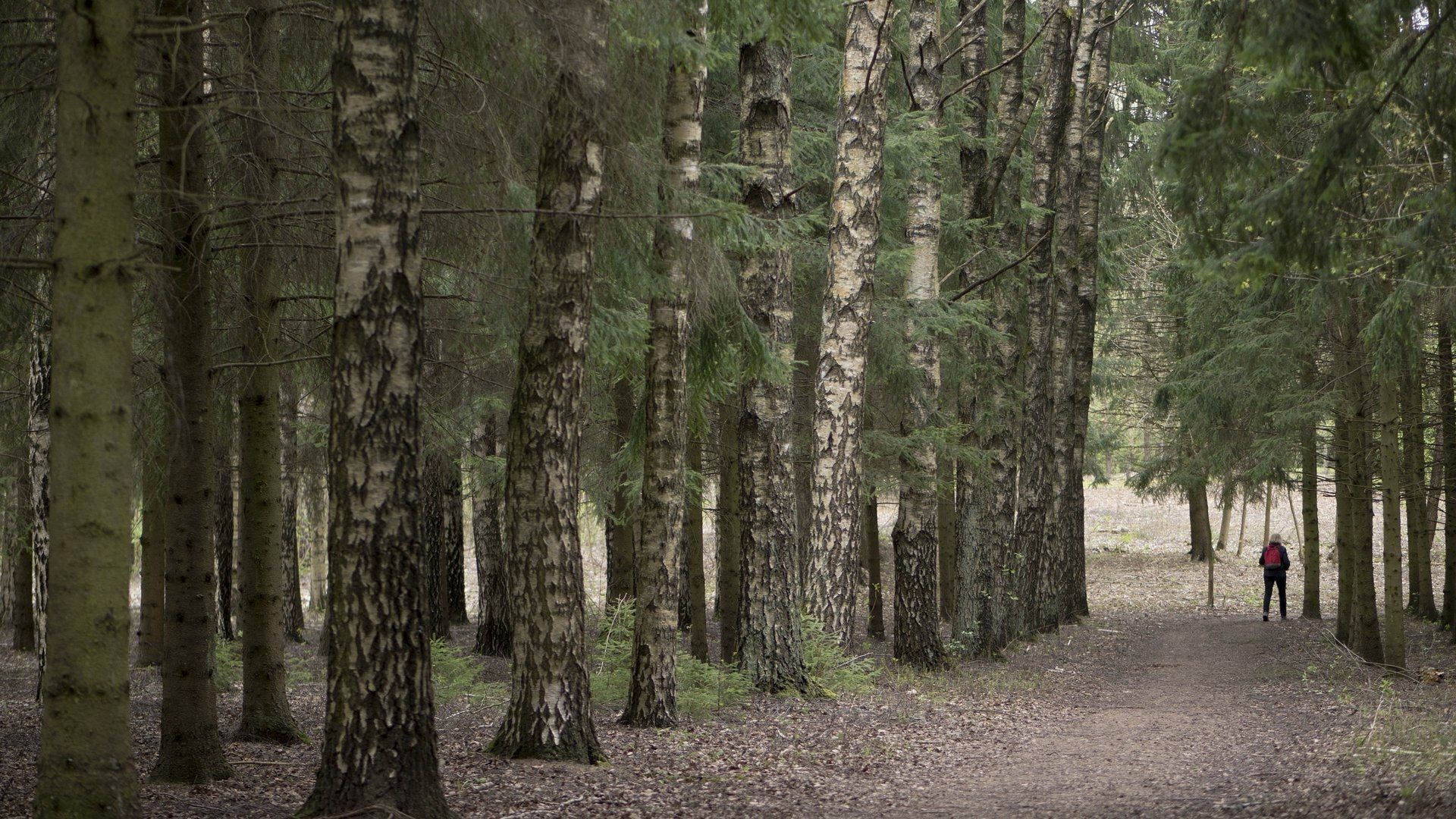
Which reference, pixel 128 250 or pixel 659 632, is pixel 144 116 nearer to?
pixel 128 250

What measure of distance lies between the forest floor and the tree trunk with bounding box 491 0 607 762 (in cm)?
39

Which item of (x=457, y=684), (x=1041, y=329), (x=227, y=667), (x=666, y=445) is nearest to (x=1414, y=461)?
(x=1041, y=329)

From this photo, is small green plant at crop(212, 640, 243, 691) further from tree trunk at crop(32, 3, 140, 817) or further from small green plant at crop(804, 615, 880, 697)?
tree trunk at crop(32, 3, 140, 817)

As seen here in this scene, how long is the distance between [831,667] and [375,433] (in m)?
7.41

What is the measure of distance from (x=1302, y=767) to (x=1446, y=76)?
5.09 m

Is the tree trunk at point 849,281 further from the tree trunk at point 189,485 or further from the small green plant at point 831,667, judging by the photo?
the tree trunk at point 189,485

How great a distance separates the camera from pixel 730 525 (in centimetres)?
1375

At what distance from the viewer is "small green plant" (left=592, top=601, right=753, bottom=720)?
9.91m

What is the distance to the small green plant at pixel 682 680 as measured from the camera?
9906 millimetres

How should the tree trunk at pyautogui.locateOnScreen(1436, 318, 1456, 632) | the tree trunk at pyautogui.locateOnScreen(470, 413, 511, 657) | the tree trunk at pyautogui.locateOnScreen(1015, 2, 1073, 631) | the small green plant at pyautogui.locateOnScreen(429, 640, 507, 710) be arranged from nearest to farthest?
the small green plant at pyautogui.locateOnScreen(429, 640, 507, 710) → the tree trunk at pyautogui.locateOnScreen(1436, 318, 1456, 632) → the tree trunk at pyautogui.locateOnScreen(470, 413, 511, 657) → the tree trunk at pyautogui.locateOnScreen(1015, 2, 1073, 631)

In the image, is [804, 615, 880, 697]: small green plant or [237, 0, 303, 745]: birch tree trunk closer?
[237, 0, 303, 745]: birch tree trunk

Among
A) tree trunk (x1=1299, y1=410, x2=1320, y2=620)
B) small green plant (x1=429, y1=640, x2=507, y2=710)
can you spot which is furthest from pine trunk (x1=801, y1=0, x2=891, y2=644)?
tree trunk (x1=1299, y1=410, x2=1320, y2=620)

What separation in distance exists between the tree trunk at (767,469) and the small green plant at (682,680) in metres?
0.47

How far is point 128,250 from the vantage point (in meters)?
4.77
